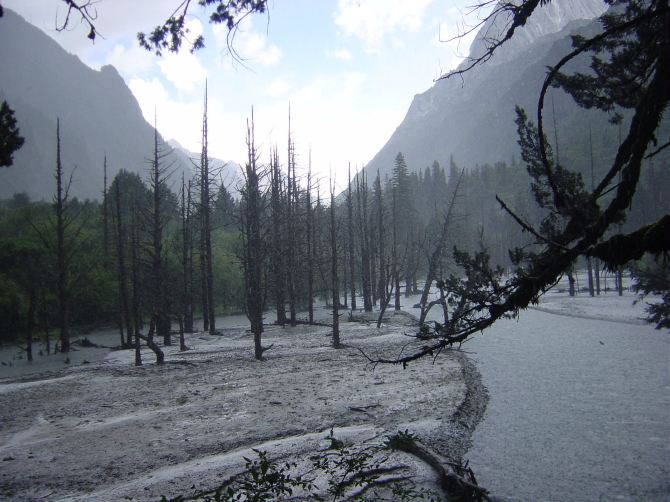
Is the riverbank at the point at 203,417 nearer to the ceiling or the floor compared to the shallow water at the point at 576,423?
nearer to the ceiling

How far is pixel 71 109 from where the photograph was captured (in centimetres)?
16500

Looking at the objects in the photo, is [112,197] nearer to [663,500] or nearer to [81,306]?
[81,306]

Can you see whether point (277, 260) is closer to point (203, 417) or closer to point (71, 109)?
point (203, 417)

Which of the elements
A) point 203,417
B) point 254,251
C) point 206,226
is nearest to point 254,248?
point 254,251

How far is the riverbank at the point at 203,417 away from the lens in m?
7.30

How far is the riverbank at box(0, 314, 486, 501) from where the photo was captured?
23.9 ft

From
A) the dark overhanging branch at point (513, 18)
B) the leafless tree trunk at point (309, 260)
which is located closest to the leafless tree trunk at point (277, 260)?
the leafless tree trunk at point (309, 260)

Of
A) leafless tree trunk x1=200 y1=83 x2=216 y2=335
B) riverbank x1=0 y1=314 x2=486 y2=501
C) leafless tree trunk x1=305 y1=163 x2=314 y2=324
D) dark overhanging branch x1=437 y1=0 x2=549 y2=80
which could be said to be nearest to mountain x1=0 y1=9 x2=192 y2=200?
leafless tree trunk x1=305 y1=163 x2=314 y2=324

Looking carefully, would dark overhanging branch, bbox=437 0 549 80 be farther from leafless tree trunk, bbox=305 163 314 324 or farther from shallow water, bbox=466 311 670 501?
leafless tree trunk, bbox=305 163 314 324

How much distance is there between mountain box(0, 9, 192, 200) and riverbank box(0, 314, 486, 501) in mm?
124734

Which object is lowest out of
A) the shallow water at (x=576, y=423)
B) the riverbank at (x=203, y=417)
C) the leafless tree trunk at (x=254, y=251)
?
the shallow water at (x=576, y=423)

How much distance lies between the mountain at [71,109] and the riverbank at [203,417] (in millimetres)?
124734

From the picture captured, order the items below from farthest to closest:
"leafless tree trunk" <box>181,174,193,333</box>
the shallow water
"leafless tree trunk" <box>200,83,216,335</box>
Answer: "leafless tree trunk" <box>200,83,216,335</box> → "leafless tree trunk" <box>181,174,193,333</box> → the shallow water

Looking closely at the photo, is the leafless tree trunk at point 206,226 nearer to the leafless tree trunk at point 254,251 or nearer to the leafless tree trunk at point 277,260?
the leafless tree trunk at point 277,260
